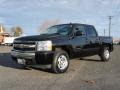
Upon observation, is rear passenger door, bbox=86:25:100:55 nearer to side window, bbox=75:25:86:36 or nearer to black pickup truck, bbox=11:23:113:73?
black pickup truck, bbox=11:23:113:73

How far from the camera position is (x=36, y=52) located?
35.0 feet

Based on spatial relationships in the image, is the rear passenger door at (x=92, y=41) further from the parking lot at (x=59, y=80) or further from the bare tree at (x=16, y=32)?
the bare tree at (x=16, y=32)

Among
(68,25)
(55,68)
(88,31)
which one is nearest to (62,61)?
(55,68)

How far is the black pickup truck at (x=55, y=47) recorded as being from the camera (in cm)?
1066

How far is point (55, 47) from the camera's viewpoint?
10961 mm

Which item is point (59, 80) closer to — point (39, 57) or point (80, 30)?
point (39, 57)

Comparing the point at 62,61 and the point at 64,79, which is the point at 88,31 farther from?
the point at 64,79

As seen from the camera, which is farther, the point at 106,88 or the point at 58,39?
the point at 58,39

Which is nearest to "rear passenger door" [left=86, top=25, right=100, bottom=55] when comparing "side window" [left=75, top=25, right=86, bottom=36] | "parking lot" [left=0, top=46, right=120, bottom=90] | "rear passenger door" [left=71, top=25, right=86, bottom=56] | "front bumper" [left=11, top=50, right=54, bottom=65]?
"side window" [left=75, top=25, right=86, bottom=36]

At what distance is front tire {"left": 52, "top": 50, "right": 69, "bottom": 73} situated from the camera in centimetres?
1080

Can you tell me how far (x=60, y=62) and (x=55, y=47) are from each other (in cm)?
57

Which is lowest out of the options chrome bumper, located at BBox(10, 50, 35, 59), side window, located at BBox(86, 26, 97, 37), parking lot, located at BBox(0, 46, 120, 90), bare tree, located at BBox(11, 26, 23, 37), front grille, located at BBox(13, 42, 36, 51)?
parking lot, located at BBox(0, 46, 120, 90)

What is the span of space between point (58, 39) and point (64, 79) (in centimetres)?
204

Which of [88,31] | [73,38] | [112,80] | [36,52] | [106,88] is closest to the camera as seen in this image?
[106,88]
